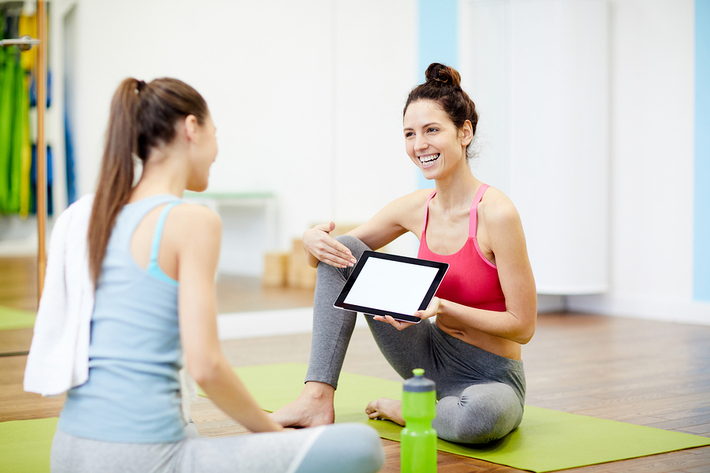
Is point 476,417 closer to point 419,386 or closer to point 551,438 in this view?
point 551,438

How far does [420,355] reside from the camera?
1863 mm

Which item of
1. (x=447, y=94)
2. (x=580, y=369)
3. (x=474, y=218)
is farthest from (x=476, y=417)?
(x=580, y=369)

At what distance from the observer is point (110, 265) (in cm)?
109

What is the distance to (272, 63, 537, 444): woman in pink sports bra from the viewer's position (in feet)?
5.60

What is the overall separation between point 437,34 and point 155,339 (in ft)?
12.5

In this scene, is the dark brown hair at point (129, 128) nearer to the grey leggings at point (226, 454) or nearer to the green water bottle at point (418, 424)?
the grey leggings at point (226, 454)

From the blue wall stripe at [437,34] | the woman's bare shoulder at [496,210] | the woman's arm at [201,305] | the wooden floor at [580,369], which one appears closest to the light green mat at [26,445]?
the wooden floor at [580,369]

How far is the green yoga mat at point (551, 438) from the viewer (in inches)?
64.7

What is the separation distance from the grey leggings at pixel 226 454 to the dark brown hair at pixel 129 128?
297 millimetres

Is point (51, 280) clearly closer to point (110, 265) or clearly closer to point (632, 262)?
point (110, 265)

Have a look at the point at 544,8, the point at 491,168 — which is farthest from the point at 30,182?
the point at 544,8

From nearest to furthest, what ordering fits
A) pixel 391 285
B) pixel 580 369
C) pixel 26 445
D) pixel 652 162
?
pixel 391 285 < pixel 26 445 < pixel 580 369 < pixel 652 162

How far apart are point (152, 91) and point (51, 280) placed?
302 millimetres

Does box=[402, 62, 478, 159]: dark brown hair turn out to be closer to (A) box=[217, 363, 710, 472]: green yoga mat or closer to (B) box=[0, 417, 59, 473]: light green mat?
(A) box=[217, 363, 710, 472]: green yoga mat
